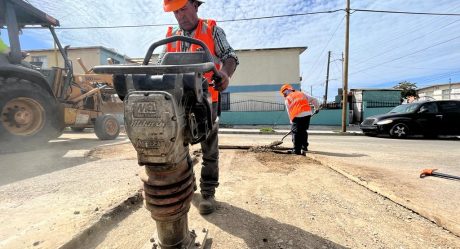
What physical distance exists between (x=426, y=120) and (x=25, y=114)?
40.9 ft

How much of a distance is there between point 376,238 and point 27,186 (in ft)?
11.1

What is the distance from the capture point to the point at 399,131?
10617 millimetres

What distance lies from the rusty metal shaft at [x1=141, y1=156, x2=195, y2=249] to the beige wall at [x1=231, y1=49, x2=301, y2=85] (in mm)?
Result: 21726

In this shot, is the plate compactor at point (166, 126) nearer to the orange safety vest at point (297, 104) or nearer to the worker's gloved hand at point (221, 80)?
the worker's gloved hand at point (221, 80)

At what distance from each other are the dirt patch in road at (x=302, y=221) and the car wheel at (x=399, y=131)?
899 centimetres

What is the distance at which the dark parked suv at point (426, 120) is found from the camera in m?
10.4

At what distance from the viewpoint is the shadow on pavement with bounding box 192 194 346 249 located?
180cm

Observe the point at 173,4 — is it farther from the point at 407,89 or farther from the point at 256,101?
the point at 407,89

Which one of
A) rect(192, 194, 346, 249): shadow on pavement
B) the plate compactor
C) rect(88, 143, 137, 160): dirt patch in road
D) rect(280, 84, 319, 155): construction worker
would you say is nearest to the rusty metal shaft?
the plate compactor

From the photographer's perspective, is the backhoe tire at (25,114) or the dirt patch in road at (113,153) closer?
the backhoe tire at (25,114)

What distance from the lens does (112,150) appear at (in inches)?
220

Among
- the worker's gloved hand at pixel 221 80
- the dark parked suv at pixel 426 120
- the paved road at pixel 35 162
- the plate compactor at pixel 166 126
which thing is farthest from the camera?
the dark parked suv at pixel 426 120

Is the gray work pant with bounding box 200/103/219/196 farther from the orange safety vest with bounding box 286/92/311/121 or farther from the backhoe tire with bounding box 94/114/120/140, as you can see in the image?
the backhoe tire with bounding box 94/114/120/140

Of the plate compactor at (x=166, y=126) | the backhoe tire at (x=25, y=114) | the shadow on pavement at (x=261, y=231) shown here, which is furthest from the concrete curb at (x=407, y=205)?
the backhoe tire at (x=25, y=114)
